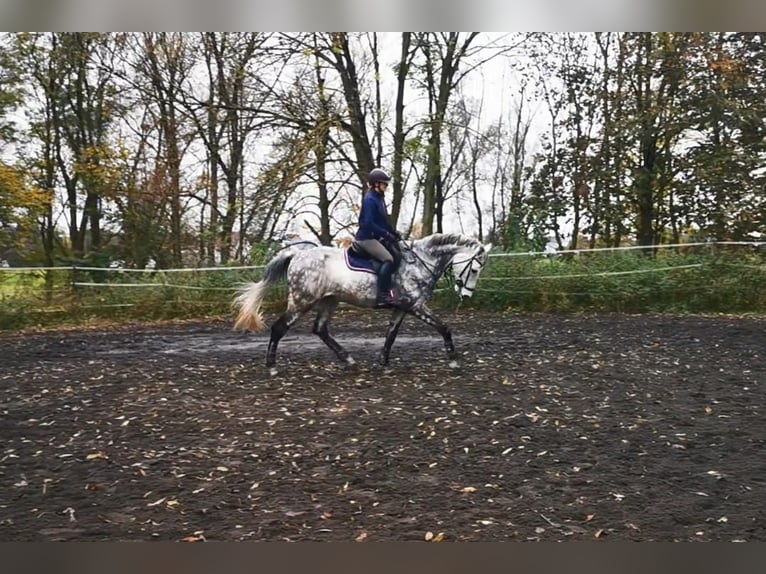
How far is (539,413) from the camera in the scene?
281cm

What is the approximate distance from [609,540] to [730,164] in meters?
1.66

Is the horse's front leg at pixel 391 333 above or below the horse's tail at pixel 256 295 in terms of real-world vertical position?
below

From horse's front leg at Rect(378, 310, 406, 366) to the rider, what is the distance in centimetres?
5

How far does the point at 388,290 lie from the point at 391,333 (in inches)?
7.6

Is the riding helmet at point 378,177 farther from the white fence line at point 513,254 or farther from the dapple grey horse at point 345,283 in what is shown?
the white fence line at point 513,254

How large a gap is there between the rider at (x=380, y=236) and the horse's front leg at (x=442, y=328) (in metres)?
0.07

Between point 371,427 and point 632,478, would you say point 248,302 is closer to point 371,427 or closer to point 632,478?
point 371,427

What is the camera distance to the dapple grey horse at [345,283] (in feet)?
9.83

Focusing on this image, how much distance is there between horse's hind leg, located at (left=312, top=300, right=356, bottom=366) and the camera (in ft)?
9.78

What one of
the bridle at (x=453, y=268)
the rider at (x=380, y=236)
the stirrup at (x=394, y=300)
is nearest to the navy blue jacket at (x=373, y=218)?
the rider at (x=380, y=236)

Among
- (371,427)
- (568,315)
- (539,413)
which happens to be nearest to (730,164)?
(568,315)

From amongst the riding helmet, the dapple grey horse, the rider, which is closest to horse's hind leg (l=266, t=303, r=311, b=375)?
the dapple grey horse

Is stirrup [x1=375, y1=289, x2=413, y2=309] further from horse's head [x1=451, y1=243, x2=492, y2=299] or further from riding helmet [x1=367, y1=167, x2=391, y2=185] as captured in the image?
riding helmet [x1=367, y1=167, x2=391, y2=185]

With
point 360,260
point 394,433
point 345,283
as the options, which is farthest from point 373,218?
point 394,433
